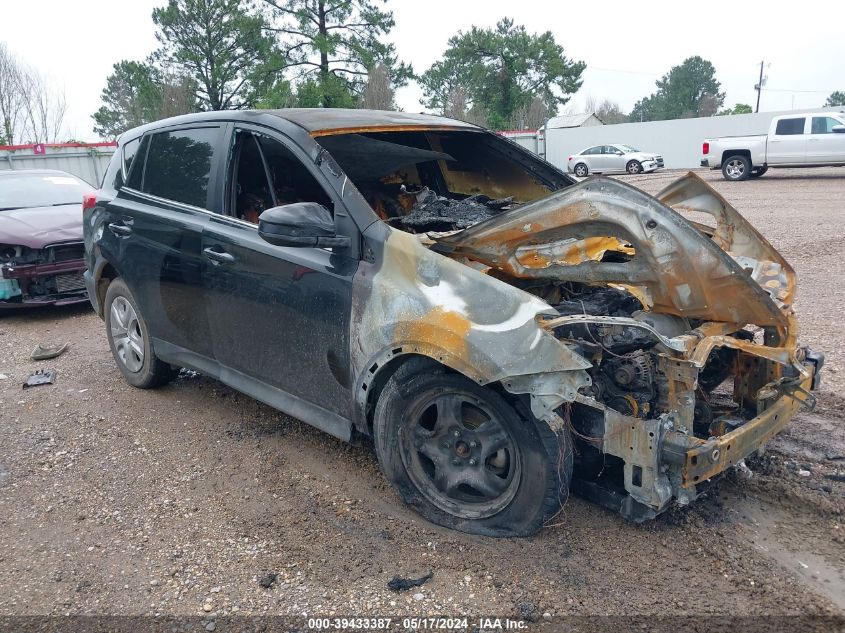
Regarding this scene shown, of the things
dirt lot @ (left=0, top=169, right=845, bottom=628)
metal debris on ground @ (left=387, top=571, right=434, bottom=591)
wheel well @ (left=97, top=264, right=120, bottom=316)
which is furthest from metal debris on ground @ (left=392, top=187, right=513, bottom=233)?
wheel well @ (left=97, top=264, right=120, bottom=316)

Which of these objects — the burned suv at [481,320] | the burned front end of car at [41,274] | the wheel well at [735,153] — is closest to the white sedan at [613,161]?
the wheel well at [735,153]

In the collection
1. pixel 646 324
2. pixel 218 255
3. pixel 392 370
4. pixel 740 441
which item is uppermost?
pixel 218 255

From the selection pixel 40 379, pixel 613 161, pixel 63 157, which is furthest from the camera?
pixel 613 161

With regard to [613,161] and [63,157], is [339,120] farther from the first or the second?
[613,161]

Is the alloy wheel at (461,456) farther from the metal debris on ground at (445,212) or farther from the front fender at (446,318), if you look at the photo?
the metal debris on ground at (445,212)

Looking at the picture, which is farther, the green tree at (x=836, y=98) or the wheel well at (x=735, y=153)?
the green tree at (x=836, y=98)

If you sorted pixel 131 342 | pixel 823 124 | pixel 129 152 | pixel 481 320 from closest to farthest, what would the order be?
pixel 481 320 < pixel 129 152 < pixel 131 342 < pixel 823 124

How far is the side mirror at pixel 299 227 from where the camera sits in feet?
10.3

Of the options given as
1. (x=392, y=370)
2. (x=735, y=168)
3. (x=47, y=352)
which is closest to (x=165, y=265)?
(x=392, y=370)

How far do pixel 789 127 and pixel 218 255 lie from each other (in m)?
20.2

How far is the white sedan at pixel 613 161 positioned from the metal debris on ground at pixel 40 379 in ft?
85.2

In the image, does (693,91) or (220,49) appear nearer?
(220,49)

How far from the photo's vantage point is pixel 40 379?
5.55 metres

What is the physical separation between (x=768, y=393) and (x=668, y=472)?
91cm
